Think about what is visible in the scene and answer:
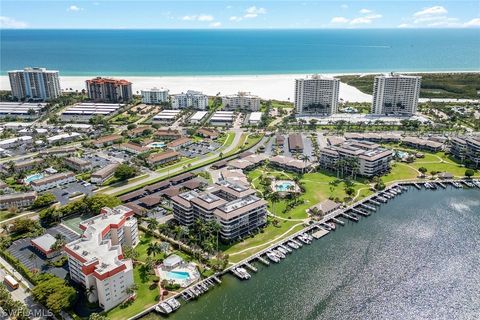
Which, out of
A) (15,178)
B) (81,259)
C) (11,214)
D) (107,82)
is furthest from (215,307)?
(107,82)

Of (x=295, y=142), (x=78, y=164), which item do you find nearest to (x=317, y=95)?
(x=295, y=142)

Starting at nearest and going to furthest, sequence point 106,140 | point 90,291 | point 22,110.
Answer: point 90,291, point 106,140, point 22,110

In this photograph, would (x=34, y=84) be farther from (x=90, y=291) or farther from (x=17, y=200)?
(x=90, y=291)

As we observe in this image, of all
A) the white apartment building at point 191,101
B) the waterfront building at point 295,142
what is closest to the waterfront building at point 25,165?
the waterfront building at point 295,142

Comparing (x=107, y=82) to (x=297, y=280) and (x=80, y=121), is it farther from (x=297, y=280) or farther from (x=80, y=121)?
(x=297, y=280)

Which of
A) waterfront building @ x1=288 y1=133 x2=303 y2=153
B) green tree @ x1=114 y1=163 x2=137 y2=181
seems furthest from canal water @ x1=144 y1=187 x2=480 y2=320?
green tree @ x1=114 y1=163 x2=137 y2=181

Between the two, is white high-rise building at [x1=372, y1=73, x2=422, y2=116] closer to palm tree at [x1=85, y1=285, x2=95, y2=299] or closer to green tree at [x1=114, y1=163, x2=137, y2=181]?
green tree at [x1=114, y1=163, x2=137, y2=181]
